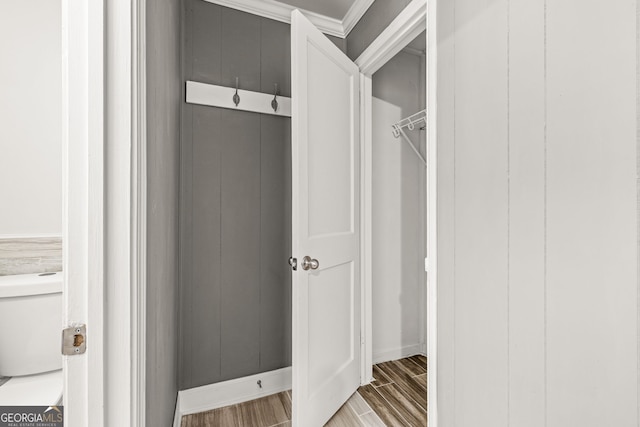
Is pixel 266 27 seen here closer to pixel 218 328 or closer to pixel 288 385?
pixel 218 328

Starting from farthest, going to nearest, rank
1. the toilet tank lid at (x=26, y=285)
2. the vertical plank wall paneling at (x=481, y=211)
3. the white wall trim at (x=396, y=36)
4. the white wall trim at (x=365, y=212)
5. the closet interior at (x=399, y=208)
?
1. the closet interior at (x=399, y=208)
2. the white wall trim at (x=365, y=212)
3. the white wall trim at (x=396, y=36)
4. the vertical plank wall paneling at (x=481, y=211)
5. the toilet tank lid at (x=26, y=285)

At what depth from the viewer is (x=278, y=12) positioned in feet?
6.54

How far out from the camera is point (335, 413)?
1.76m

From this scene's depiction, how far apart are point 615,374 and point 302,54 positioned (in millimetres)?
1581

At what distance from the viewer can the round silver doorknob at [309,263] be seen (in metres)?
1.49

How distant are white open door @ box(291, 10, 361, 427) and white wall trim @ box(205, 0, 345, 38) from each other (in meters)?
0.46

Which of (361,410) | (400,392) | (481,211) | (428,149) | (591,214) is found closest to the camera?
(591,214)

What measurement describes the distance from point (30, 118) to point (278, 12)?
168 cm

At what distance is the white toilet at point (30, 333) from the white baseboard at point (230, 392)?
1.05 m

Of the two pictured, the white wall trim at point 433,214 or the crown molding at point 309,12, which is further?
the crown molding at point 309,12

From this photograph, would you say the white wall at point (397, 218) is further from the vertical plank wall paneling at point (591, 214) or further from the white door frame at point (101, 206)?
the white door frame at point (101, 206)

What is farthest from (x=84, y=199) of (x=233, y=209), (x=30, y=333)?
(x=233, y=209)

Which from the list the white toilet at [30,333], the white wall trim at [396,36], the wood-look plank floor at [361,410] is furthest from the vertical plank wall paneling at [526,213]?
the white toilet at [30,333]

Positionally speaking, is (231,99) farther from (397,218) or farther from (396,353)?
(396,353)
